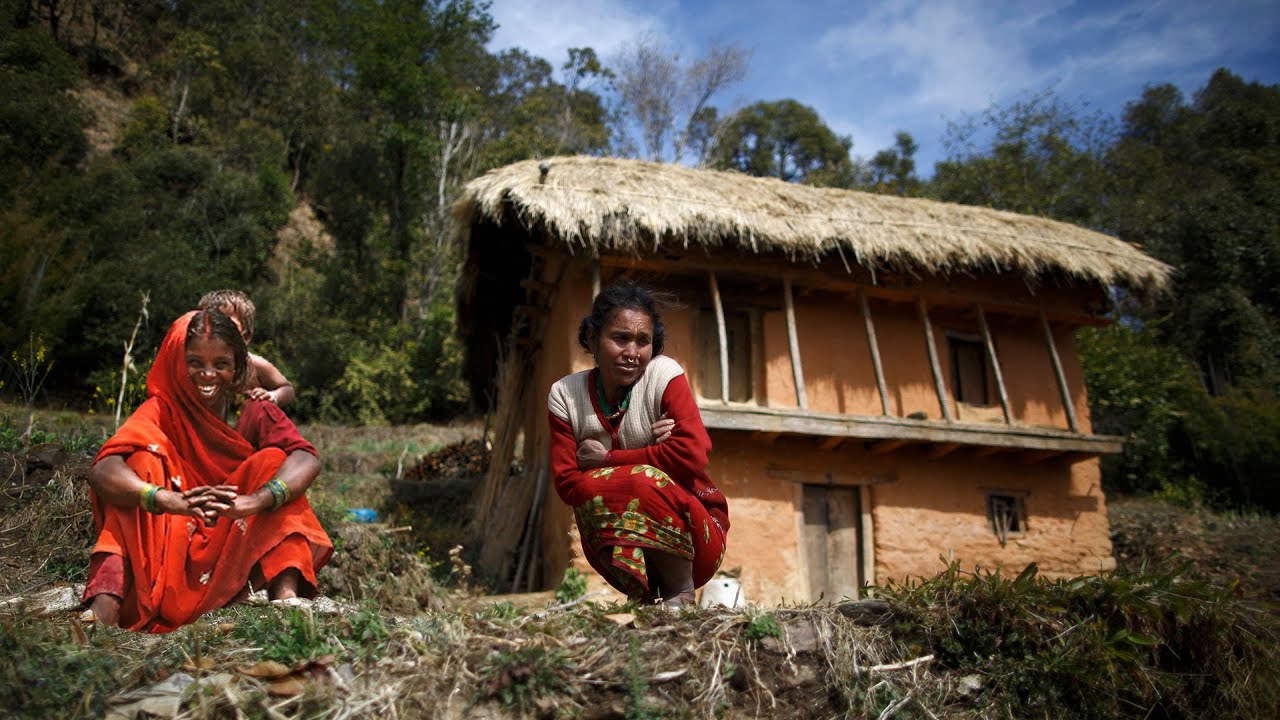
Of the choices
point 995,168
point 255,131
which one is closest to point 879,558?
point 995,168

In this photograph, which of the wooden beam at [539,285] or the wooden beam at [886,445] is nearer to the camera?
the wooden beam at [886,445]

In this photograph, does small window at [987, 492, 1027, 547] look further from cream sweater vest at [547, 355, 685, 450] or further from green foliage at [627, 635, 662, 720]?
green foliage at [627, 635, 662, 720]

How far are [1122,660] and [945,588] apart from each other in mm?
570

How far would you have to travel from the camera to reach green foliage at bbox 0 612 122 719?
5.90ft

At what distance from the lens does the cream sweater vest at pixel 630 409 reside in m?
3.02

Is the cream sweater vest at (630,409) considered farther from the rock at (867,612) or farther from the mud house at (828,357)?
the mud house at (828,357)

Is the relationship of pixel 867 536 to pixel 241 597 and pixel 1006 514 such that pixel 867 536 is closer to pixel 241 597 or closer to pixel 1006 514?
pixel 1006 514

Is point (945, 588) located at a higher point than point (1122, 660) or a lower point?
higher

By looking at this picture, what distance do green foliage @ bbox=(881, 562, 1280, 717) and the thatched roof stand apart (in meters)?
5.49

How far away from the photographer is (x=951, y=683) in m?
2.48

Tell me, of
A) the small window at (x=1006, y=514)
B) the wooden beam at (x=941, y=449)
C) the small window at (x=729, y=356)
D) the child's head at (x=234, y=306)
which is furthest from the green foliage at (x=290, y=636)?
the small window at (x=1006, y=514)

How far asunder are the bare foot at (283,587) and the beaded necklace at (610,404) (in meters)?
1.43

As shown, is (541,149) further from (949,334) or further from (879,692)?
(879,692)

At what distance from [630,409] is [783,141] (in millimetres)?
28395
